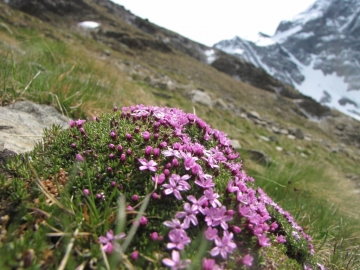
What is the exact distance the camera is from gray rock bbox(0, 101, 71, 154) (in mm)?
3125

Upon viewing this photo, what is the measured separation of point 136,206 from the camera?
2152 mm

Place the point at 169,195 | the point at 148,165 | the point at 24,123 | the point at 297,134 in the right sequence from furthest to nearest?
the point at 297,134 → the point at 24,123 → the point at 148,165 → the point at 169,195

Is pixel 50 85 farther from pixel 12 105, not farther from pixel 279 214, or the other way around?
pixel 279 214

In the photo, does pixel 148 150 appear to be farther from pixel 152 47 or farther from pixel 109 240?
pixel 152 47

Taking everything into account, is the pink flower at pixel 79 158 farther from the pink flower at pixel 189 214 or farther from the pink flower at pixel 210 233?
the pink flower at pixel 210 233

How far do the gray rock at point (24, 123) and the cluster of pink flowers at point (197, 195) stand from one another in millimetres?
717

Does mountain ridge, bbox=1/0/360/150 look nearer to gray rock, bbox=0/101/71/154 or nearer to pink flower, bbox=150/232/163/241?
gray rock, bbox=0/101/71/154

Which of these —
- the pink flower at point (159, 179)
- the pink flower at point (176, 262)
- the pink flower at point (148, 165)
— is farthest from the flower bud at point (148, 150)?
the pink flower at point (176, 262)

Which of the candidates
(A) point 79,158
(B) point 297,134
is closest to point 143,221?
(A) point 79,158

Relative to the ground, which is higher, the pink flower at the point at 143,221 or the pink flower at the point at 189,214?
the pink flower at the point at 189,214

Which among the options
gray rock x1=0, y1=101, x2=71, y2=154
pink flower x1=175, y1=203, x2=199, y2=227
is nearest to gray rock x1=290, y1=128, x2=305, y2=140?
gray rock x1=0, y1=101, x2=71, y2=154

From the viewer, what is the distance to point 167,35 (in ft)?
262

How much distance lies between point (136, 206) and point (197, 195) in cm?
55

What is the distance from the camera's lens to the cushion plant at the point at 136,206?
1874 mm
